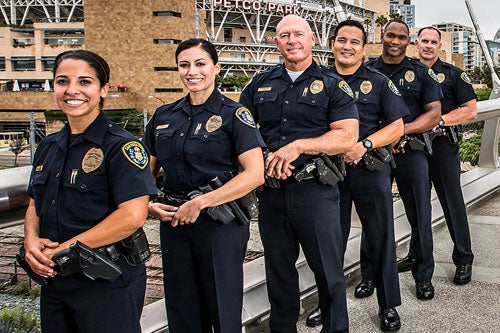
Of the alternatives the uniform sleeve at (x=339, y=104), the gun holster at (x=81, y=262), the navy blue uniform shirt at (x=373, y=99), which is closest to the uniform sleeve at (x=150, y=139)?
the gun holster at (x=81, y=262)

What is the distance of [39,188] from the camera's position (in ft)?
6.10

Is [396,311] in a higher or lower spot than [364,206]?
lower

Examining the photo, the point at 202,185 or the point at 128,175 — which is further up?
the point at 128,175

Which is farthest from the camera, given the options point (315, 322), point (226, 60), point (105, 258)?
point (226, 60)

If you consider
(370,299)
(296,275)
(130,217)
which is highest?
(130,217)

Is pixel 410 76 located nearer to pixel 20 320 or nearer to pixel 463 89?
pixel 463 89

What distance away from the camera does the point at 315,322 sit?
301cm

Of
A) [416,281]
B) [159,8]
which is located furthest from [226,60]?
[416,281]

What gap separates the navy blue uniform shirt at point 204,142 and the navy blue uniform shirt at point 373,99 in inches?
42.0

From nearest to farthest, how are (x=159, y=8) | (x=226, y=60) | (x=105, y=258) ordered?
(x=105, y=258) < (x=159, y=8) < (x=226, y=60)

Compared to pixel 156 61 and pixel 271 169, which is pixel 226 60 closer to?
pixel 156 61

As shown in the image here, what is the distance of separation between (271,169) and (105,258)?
969mm

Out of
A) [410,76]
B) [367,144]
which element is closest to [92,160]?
[367,144]

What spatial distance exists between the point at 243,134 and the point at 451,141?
210 centimetres
